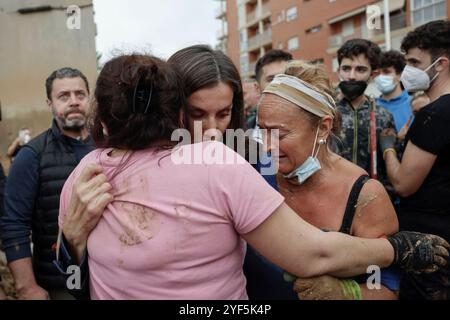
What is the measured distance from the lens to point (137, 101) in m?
1.13

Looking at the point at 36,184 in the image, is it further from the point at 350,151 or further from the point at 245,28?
the point at 245,28

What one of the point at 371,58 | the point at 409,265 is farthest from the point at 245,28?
the point at 409,265

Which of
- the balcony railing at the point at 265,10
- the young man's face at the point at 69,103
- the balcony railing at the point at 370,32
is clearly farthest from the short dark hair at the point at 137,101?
the balcony railing at the point at 265,10

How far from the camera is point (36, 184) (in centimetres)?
249

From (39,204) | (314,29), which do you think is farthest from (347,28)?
(39,204)

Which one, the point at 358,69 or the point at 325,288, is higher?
the point at 358,69

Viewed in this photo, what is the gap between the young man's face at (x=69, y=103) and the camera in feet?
8.94

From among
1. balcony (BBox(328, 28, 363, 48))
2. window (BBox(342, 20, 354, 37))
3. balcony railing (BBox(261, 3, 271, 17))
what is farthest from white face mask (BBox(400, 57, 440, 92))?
balcony railing (BBox(261, 3, 271, 17))

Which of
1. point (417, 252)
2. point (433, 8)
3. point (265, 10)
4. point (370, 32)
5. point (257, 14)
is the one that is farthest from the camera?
point (257, 14)

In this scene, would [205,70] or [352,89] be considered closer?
[205,70]

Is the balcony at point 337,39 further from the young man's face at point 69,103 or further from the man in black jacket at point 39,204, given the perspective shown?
the man in black jacket at point 39,204

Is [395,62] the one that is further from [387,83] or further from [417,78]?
[417,78]

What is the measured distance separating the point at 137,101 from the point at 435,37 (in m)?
2.20
